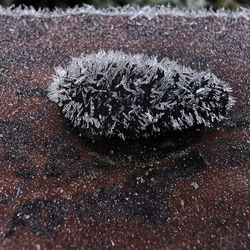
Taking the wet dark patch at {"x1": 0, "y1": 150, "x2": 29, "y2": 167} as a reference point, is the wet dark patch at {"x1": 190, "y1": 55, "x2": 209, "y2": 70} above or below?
above

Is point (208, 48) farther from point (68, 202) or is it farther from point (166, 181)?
point (68, 202)

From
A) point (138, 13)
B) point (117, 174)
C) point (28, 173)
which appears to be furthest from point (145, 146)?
point (138, 13)

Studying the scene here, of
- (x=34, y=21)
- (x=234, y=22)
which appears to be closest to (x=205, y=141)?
(x=234, y=22)

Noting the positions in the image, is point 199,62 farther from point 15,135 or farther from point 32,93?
point 15,135

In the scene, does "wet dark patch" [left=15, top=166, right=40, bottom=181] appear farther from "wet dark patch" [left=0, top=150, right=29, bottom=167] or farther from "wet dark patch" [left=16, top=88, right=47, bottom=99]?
"wet dark patch" [left=16, top=88, right=47, bottom=99]

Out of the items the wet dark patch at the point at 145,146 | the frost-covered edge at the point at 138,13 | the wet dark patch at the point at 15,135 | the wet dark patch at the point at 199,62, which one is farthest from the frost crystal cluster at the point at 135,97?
the frost-covered edge at the point at 138,13

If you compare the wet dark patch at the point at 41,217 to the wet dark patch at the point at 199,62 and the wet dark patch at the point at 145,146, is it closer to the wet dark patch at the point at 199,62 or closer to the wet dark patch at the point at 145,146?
the wet dark patch at the point at 145,146

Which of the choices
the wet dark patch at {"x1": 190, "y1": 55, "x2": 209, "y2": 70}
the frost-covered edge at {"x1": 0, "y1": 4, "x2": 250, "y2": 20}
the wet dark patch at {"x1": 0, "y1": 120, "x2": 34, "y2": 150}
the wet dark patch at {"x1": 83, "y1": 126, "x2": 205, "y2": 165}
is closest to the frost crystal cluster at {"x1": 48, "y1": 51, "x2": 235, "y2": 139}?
the wet dark patch at {"x1": 83, "y1": 126, "x2": 205, "y2": 165}
